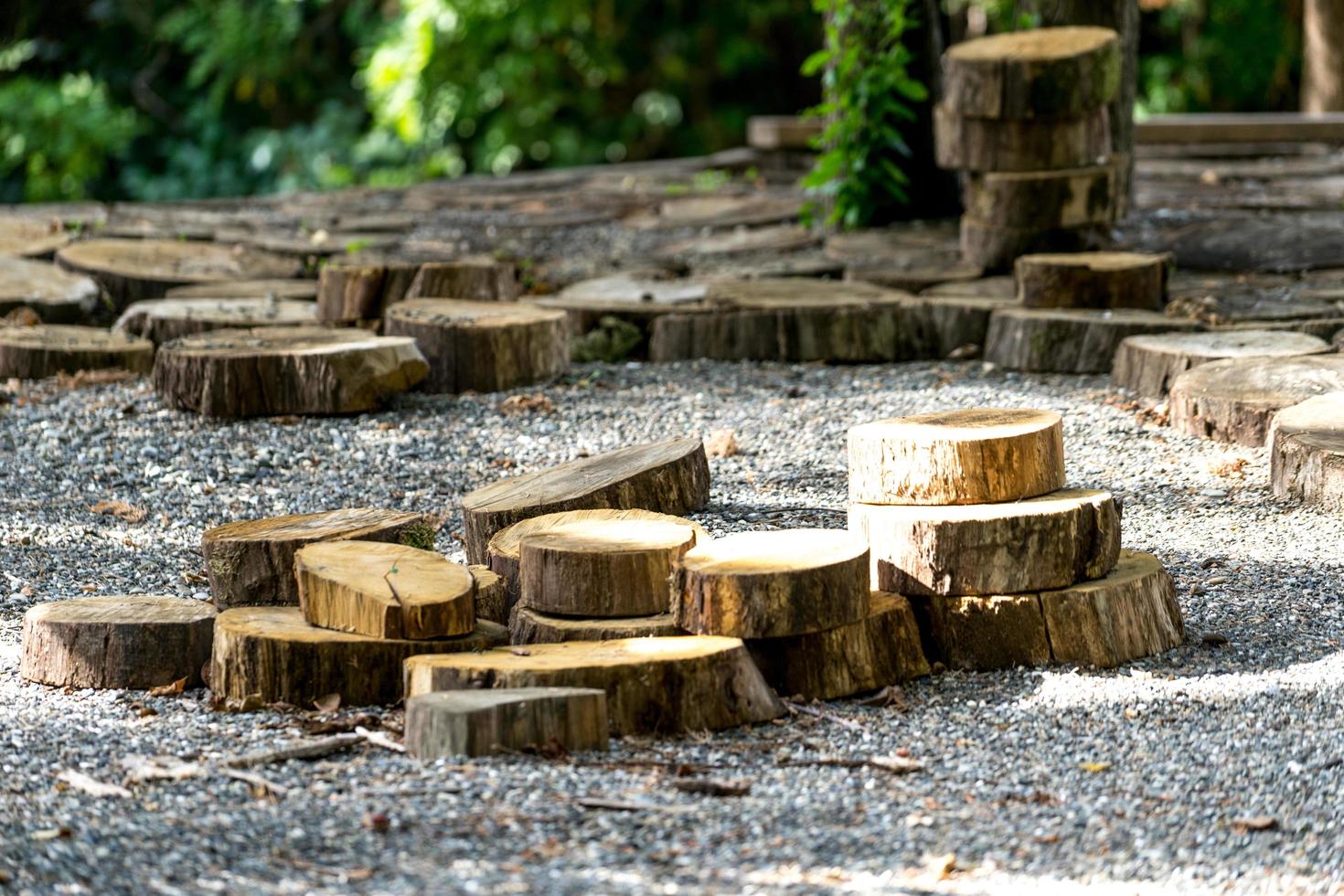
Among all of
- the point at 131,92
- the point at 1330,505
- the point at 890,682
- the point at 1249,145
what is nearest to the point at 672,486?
the point at 890,682

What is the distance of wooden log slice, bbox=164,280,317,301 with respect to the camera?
6078 millimetres

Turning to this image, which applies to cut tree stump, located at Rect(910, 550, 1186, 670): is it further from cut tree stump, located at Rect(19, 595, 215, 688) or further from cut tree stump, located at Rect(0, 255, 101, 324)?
cut tree stump, located at Rect(0, 255, 101, 324)

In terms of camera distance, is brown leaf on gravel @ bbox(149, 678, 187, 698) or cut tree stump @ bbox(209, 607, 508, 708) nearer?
cut tree stump @ bbox(209, 607, 508, 708)

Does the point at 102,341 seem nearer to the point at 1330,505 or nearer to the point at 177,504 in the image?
the point at 177,504

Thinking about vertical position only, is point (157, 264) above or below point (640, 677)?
above

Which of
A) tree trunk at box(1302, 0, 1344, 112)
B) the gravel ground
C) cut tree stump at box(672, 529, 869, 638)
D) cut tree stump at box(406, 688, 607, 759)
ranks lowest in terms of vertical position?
the gravel ground

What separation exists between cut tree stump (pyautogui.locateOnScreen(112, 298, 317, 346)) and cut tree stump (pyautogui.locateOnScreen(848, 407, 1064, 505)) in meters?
2.91

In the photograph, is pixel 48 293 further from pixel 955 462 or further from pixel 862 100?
pixel 955 462

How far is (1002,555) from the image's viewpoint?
2.92 meters

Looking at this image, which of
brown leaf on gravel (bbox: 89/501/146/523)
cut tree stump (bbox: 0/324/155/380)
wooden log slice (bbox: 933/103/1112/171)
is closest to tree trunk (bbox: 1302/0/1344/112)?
wooden log slice (bbox: 933/103/1112/171)

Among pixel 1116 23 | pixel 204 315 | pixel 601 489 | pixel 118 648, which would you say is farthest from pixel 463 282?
pixel 118 648

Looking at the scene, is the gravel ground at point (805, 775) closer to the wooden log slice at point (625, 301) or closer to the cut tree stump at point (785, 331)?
the cut tree stump at point (785, 331)

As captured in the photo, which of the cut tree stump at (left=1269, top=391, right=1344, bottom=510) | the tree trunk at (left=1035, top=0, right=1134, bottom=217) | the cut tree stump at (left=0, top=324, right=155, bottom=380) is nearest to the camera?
the cut tree stump at (left=1269, top=391, right=1344, bottom=510)

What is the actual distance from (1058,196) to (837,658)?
352 centimetres
